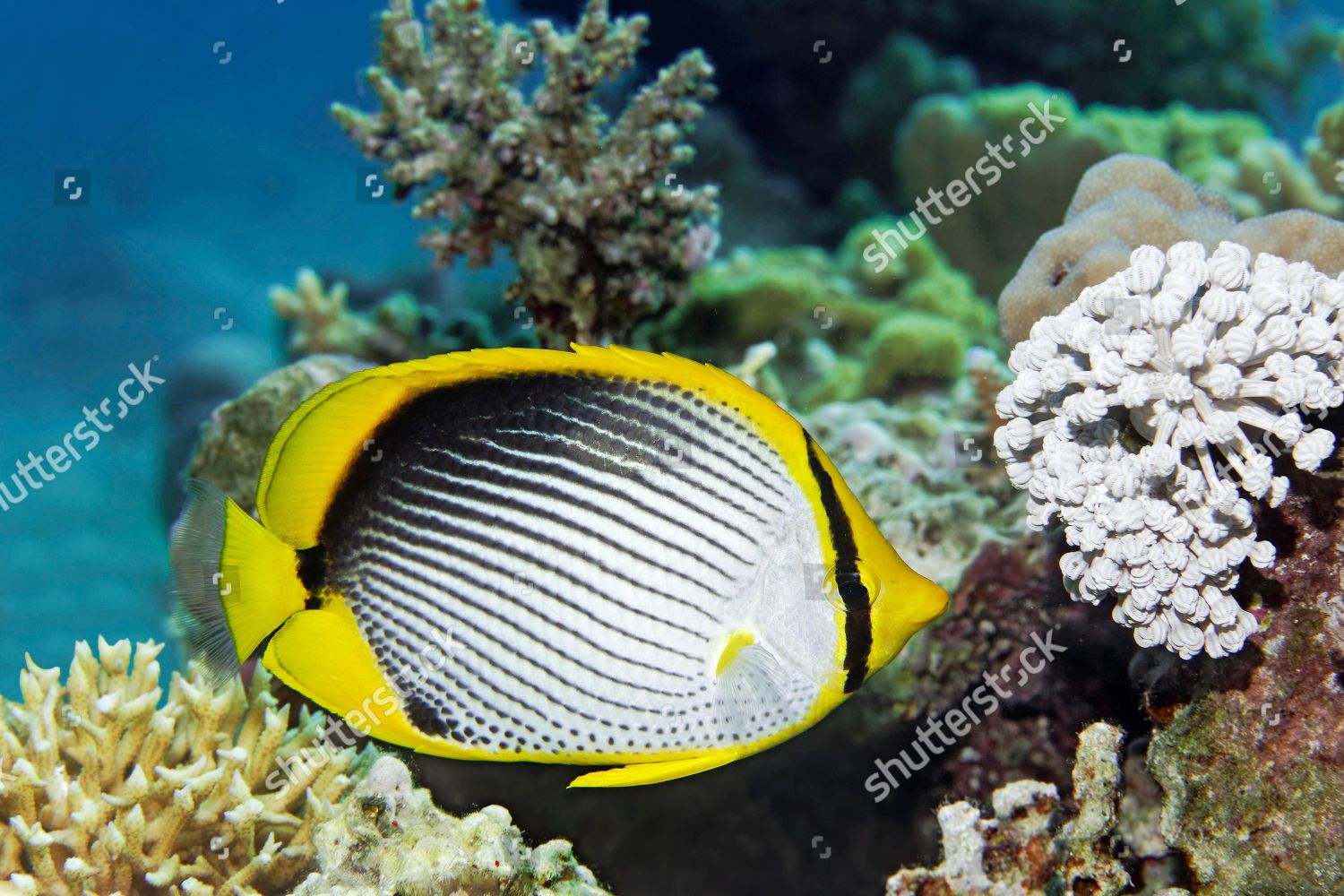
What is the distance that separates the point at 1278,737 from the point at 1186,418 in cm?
66

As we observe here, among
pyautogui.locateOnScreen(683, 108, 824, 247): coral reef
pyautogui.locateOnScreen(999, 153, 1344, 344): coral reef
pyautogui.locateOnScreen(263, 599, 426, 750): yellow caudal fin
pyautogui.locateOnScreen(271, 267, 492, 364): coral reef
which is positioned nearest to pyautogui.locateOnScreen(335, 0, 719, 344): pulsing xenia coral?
pyautogui.locateOnScreen(271, 267, 492, 364): coral reef

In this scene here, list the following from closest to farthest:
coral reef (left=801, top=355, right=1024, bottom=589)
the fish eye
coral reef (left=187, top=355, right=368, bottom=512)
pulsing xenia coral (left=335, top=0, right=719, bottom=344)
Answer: the fish eye, coral reef (left=801, top=355, right=1024, bottom=589), coral reef (left=187, top=355, right=368, bottom=512), pulsing xenia coral (left=335, top=0, right=719, bottom=344)

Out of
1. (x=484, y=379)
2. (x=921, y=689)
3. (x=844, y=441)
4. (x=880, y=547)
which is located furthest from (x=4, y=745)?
(x=844, y=441)

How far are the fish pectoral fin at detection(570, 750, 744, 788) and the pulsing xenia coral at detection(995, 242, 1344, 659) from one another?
2.66ft

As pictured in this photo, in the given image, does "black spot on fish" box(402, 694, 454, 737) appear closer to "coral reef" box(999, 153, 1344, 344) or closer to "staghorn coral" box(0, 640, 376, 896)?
"staghorn coral" box(0, 640, 376, 896)

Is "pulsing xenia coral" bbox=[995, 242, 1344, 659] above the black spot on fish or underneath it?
underneath

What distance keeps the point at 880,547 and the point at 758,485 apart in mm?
227

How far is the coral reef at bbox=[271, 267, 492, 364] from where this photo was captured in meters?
4.04

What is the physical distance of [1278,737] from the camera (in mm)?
1584

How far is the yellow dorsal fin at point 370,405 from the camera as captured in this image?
1.42m

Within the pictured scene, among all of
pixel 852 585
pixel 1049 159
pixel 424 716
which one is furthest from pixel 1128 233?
pixel 1049 159

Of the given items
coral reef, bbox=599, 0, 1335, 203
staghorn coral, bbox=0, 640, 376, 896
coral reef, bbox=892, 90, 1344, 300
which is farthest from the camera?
coral reef, bbox=599, 0, 1335, 203

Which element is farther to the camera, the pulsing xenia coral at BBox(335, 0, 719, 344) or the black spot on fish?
the pulsing xenia coral at BBox(335, 0, 719, 344)

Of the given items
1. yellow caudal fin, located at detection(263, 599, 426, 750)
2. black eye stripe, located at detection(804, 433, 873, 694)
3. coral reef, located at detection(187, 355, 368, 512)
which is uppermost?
coral reef, located at detection(187, 355, 368, 512)
